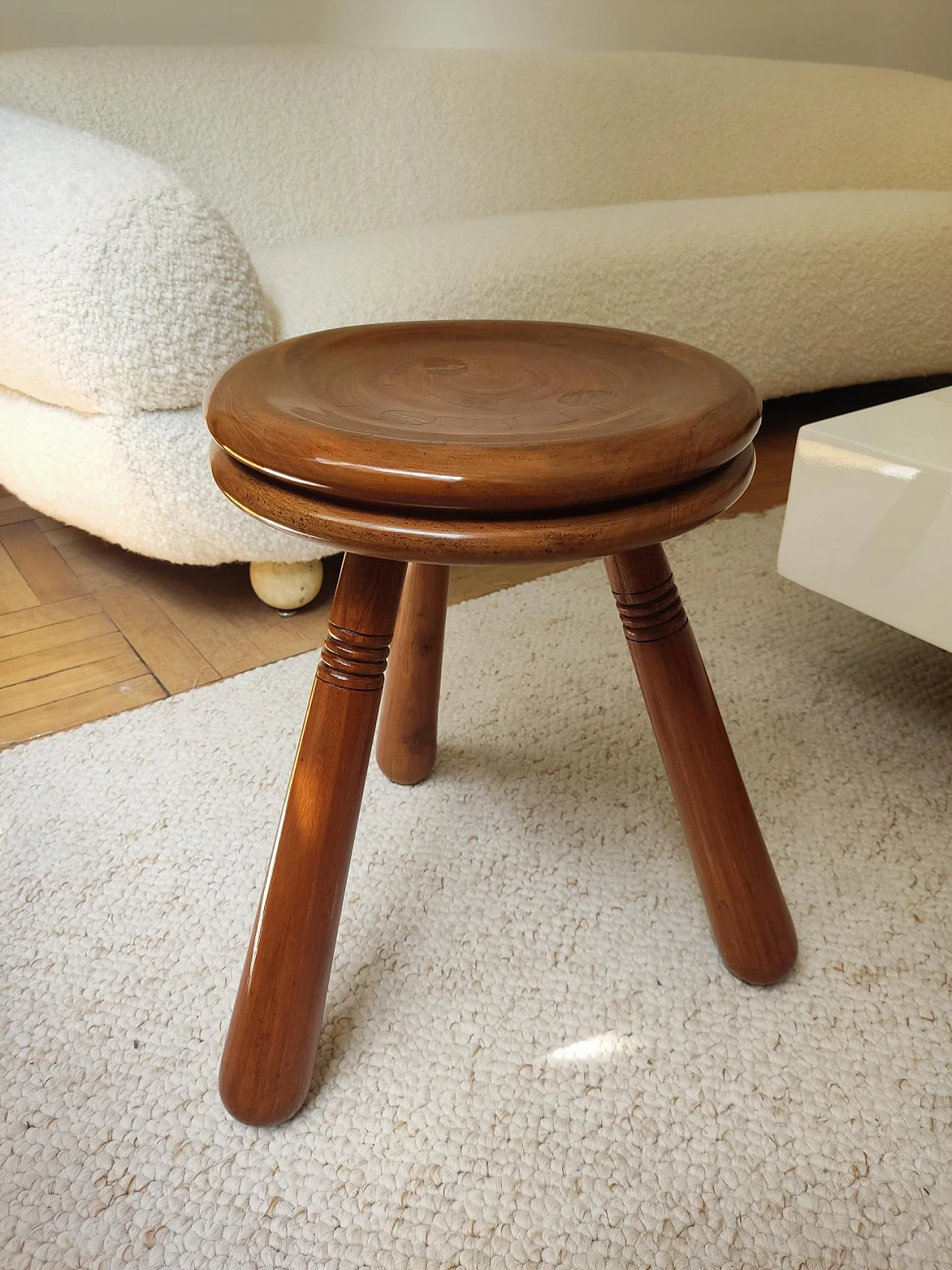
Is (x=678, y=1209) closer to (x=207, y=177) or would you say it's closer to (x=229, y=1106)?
(x=229, y=1106)

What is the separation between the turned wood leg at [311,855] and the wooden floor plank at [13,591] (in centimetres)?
67

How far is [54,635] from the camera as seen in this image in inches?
37.9

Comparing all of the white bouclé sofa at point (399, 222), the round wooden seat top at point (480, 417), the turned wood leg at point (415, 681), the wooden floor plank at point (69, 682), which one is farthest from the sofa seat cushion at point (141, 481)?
the round wooden seat top at point (480, 417)

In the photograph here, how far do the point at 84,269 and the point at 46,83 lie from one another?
0.57 meters

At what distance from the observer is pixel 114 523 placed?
0.93 metres

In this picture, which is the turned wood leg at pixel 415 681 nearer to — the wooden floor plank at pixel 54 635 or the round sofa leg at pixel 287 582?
the round sofa leg at pixel 287 582

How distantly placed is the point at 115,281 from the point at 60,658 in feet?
1.15

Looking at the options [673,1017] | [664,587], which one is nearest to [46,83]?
[664,587]

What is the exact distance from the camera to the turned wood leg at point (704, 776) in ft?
1.72

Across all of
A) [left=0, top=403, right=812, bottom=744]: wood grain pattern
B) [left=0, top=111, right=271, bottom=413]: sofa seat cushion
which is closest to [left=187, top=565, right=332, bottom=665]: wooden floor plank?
[left=0, top=403, right=812, bottom=744]: wood grain pattern

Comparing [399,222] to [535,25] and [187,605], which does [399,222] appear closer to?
[535,25]

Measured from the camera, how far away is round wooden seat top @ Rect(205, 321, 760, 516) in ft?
1.22

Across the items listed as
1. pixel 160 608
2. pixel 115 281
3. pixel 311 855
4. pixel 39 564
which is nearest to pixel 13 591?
pixel 39 564

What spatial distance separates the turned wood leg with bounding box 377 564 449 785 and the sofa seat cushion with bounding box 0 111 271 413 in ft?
1.05
